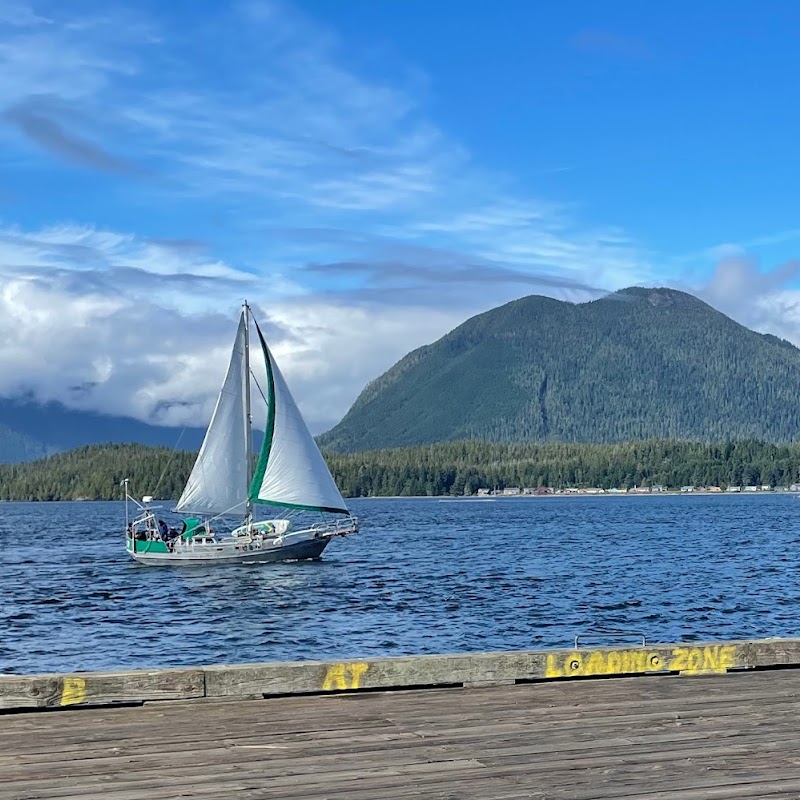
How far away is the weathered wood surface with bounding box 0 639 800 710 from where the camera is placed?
9742 mm

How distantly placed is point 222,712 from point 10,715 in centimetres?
162

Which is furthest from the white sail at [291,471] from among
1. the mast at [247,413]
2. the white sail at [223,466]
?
the white sail at [223,466]

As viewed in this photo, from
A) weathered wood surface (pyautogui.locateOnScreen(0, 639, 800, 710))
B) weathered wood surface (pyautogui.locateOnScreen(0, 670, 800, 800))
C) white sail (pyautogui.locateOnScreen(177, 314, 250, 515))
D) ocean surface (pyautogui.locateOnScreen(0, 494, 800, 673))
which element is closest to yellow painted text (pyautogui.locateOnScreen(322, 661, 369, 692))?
weathered wood surface (pyautogui.locateOnScreen(0, 639, 800, 710))

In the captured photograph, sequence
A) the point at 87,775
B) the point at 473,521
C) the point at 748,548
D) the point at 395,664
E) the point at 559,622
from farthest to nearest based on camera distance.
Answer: the point at 473,521 < the point at 748,548 < the point at 559,622 < the point at 395,664 < the point at 87,775

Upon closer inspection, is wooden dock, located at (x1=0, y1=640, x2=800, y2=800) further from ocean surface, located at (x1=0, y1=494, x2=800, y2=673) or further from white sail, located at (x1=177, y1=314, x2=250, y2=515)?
white sail, located at (x1=177, y1=314, x2=250, y2=515)

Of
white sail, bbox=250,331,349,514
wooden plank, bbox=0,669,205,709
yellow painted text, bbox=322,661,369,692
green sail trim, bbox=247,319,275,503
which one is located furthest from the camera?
green sail trim, bbox=247,319,275,503

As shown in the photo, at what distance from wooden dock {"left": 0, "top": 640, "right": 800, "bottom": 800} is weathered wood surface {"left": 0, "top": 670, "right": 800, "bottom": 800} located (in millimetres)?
17

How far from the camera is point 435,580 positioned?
58562 millimetres

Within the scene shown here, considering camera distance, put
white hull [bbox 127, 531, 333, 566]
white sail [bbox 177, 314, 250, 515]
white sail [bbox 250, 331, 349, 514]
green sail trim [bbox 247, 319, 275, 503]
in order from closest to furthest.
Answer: white sail [bbox 250, 331, 349, 514]
green sail trim [bbox 247, 319, 275, 503]
white sail [bbox 177, 314, 250, 515]
white hull [bbox 127, 531, 333, 566]

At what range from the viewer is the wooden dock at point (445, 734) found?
743 centimetres

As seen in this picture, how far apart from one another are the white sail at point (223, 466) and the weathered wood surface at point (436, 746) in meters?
58.3

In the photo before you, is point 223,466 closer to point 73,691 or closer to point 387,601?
point 387,601

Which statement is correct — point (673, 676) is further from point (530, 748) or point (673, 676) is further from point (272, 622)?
point (272, 622)

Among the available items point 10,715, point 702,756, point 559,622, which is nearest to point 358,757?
point 702,756
